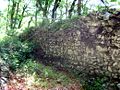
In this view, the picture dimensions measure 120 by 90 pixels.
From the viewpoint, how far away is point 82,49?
10.5 metres

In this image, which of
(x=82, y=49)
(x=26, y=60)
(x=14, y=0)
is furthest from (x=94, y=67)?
(x=14, y=0)

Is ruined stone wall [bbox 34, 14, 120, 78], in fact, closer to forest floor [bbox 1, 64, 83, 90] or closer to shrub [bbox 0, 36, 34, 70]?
forest floor [bbox 1, 64, 83, 90]

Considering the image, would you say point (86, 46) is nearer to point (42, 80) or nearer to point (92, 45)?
point (92, 45)

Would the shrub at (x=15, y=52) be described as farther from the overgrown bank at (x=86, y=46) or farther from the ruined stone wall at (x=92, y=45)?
the ruined stone wall at (x=92, y=45)

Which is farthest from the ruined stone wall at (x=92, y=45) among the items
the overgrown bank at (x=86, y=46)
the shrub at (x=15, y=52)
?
the shrub at (x=15, y=52)

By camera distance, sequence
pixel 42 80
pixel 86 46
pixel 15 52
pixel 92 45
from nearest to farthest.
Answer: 1. pixel 42 80
2. pixel 92 45
3. pixel 86 46
4. pixel 15 52

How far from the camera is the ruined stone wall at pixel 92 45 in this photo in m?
9.83

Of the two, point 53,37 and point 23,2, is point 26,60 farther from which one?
point 23,2

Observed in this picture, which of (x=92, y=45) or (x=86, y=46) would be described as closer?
(x=92, y=45)

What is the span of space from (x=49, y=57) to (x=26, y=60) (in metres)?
1.10

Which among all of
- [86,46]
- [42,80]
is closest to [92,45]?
[86,46]

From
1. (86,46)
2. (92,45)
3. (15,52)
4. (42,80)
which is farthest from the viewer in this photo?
(15,52)

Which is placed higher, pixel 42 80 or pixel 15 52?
pixel 15 52

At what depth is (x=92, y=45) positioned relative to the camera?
10.2 m
